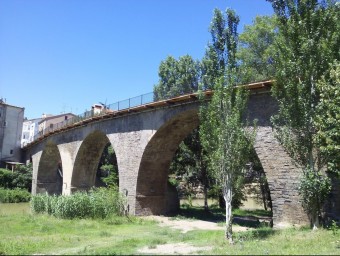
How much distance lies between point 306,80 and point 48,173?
111 feet

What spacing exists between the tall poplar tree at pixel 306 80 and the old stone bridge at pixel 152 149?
1.14m

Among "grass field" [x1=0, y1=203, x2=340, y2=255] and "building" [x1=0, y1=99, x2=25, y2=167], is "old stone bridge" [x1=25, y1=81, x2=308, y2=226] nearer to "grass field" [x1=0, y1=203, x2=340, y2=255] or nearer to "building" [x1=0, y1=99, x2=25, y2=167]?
"grass field" [x1=0, y1=203, x2=340, y2=255]

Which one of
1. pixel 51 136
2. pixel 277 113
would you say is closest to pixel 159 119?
pixel 277 113

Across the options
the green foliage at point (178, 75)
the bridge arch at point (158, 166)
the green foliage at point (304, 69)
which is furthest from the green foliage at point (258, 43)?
the green foliage at point (304, 69)

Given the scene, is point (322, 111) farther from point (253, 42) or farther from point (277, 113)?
point (253, 42)

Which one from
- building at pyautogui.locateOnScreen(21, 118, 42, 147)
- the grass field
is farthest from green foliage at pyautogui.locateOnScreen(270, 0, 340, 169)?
building at pyautogui.locateOnScreen(21, 118, 42, 147)

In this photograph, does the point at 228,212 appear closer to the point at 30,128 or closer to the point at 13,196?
the point at 13,196

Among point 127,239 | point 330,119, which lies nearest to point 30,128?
point 127,239

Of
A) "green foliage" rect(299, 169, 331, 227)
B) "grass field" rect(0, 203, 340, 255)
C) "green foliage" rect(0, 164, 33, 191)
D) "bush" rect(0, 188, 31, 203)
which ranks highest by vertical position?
"green foliage" rect(0, 164, 33, 191)

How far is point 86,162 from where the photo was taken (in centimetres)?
2953

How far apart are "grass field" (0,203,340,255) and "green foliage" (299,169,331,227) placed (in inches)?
25.9

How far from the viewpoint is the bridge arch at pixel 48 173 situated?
127 ft

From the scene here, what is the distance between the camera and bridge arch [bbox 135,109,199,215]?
19.2 metres

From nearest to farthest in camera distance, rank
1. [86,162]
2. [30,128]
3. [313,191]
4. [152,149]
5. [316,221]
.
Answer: [313,191] → [316,221] → [152,149] → [86,162] → [30,128]
